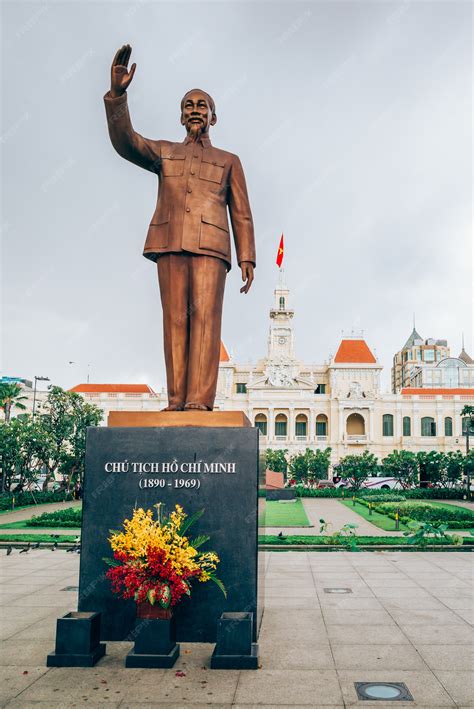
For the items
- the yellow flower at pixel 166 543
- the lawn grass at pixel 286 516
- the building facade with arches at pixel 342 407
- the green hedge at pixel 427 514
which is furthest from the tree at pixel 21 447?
the building facade with arches at pixel 342 407

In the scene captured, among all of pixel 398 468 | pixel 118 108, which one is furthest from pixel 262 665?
pixel 398 468

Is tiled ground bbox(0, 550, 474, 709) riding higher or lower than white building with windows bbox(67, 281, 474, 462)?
lower

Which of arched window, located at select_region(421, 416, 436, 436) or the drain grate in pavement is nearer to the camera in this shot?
the drain grate in pavement

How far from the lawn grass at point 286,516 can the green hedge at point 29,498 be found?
35.3 ft

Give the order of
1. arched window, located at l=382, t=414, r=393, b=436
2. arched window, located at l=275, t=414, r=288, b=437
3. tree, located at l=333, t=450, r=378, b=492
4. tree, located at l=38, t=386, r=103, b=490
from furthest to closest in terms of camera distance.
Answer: arched window, located at l=275, t=414, r=288, b=437
arched window, located at l=382, t=414, r=393, b=436
tree, located at l=333, t=450, r=378, b=492
tree, located at l=38, t=386, r=103, b=490

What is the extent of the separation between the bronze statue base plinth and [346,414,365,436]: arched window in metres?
66.3

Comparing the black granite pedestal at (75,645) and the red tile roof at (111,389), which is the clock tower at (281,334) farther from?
A: the black granite pedestal at (75,645)

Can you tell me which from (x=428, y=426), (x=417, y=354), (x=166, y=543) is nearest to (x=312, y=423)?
(x=428, y=426)

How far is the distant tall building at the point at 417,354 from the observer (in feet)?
363

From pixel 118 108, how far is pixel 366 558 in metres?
9.80

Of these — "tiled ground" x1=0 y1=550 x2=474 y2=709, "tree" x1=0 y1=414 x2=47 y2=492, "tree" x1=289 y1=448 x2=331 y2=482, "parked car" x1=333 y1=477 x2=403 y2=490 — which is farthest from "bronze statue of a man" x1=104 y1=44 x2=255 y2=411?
"tree" x1=289 y1=448 x2=331 y2=482

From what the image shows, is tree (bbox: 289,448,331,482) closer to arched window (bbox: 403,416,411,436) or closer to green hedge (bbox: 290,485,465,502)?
green hedge (bbox: 290,485,465,502)

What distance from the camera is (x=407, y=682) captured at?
4.95 m

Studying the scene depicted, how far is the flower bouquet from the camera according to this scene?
17.3 feet
